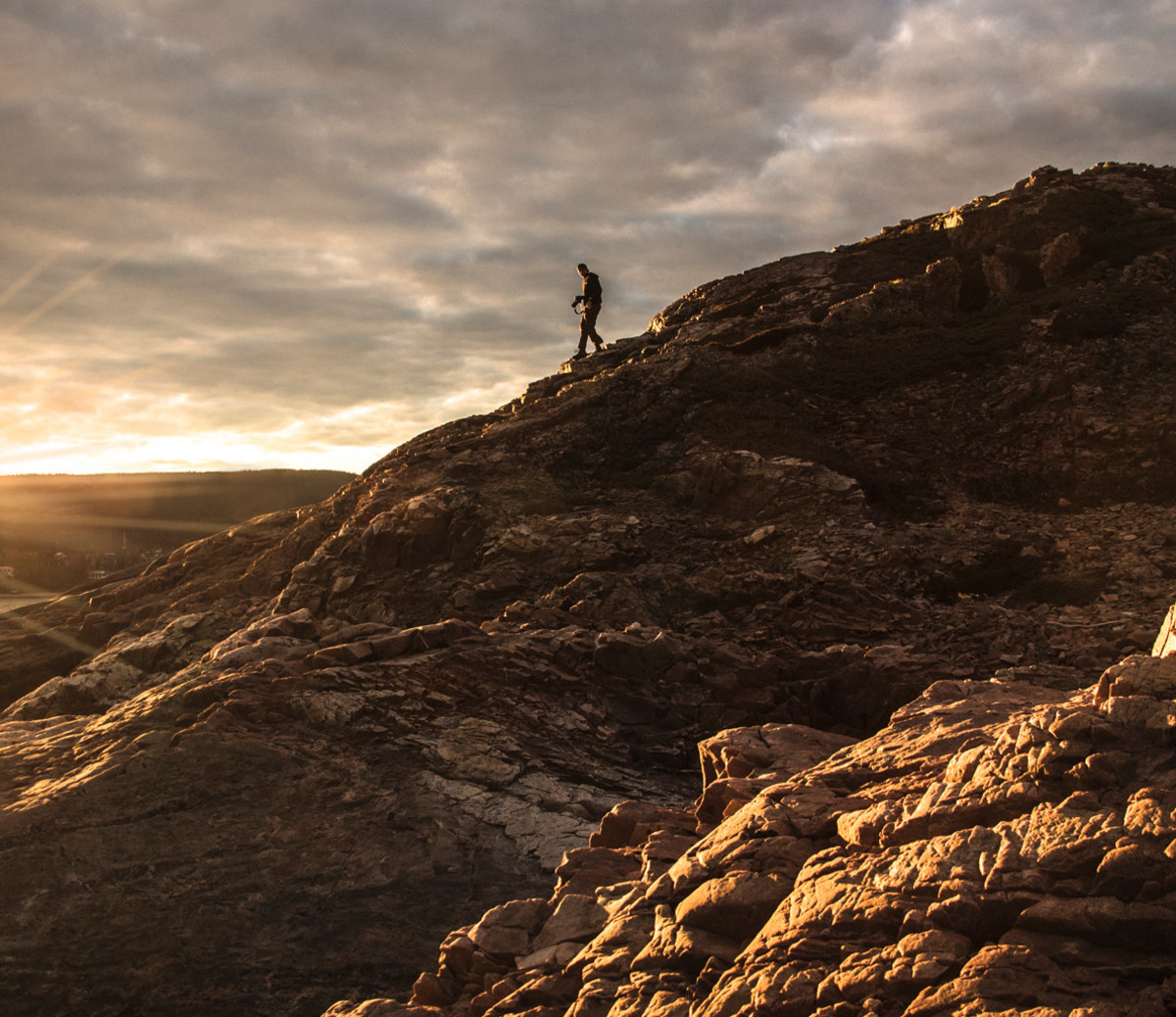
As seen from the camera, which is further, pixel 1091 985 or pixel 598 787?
pixel 598 787

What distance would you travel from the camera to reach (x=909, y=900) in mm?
5531

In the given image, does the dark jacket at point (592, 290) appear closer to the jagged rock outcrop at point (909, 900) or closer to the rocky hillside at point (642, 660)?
the rocky hillside at point (642, 660)

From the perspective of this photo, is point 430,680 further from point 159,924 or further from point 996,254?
point 996,254

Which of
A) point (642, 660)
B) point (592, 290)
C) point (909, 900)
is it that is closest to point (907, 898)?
point (909, 900)

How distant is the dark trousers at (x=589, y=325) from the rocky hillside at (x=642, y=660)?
1750mm

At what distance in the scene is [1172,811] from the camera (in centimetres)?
506

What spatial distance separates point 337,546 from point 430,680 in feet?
Result: 28.7

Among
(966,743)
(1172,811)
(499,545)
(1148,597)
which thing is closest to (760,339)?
(499,545)

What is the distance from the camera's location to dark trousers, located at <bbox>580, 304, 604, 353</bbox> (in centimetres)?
3077

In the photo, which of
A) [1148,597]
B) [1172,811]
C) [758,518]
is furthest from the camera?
[758,518]

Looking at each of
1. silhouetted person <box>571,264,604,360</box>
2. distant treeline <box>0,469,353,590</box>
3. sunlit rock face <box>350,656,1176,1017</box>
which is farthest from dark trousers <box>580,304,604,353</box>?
distant treeline <box>0,469,353,590</box>

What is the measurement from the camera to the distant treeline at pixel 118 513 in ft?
238

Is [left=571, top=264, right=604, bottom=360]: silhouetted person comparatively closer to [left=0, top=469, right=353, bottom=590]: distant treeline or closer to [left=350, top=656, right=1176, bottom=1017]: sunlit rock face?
[left=350, top=656, right=1176, bottom=1017]: sunlit rock face

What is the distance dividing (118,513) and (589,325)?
78689mm
